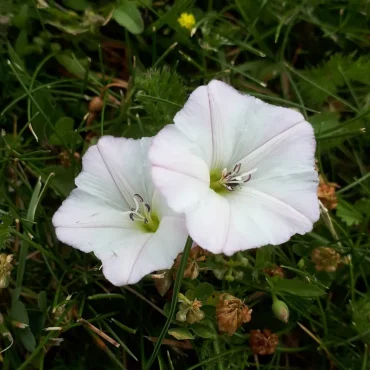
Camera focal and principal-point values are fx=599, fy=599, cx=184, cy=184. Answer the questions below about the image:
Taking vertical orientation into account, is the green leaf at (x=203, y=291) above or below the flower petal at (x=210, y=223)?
below

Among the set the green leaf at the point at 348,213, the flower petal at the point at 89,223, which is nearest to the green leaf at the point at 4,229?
the flower petal at the point at 89,223

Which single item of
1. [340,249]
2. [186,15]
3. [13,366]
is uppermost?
[186,15]

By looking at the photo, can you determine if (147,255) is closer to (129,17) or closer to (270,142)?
(270,142)

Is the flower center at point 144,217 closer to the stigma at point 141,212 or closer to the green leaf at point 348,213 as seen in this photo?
the stigma at point 141,212

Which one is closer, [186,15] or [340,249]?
[340,249]

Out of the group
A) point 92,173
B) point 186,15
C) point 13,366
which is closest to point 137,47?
point 186,15

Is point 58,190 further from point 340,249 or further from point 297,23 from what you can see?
point 297,23

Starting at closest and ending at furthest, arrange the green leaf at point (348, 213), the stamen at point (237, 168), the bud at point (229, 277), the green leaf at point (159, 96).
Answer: the stamen at point (237, 168)
the bud at point (229, 277)
the green leaf at point (159, 96)
the green leaf at point (348, 213)

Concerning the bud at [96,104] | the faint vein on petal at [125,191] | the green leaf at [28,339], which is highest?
the faint vein on petal at [125,191]
